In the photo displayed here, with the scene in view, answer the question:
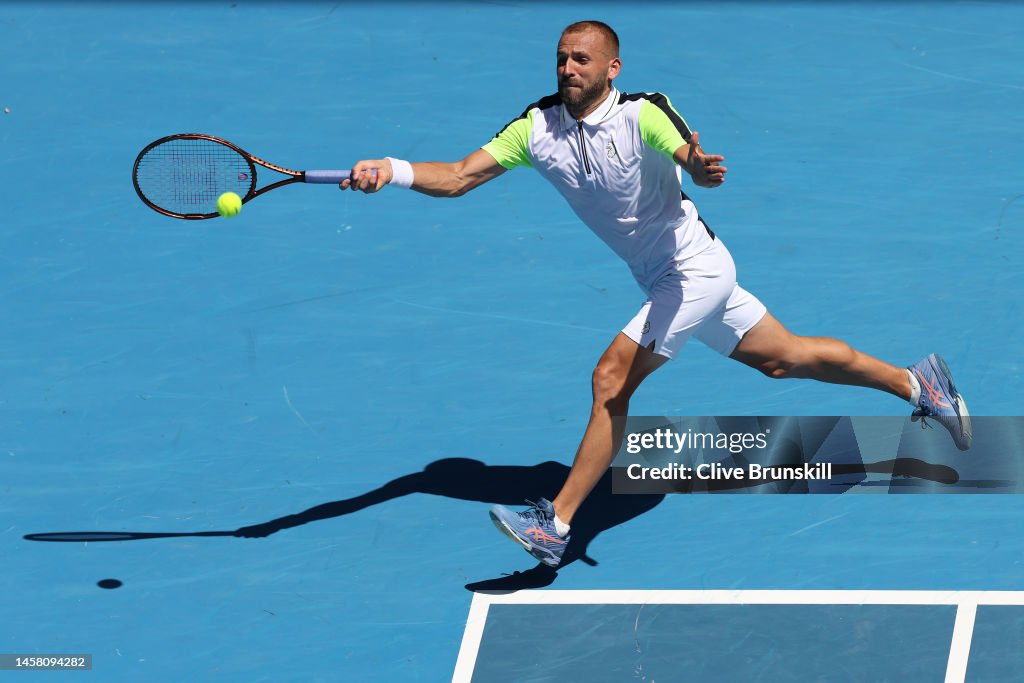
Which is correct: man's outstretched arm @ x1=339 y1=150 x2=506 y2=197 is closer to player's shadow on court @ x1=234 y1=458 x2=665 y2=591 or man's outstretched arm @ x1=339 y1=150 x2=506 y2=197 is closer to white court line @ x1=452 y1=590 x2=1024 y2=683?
player's shadow on court @ x1=234 y1=458 x2=665 y2=591

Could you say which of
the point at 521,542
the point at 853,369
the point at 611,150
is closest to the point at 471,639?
the point at 521,542

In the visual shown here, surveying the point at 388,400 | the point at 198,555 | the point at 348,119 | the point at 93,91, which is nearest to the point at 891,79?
the point at 348,119

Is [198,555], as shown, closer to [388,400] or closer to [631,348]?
[388,400]

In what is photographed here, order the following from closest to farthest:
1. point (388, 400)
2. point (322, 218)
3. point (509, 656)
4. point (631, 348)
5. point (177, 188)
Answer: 1. point (509, 656)
2. point (631, 348)
3. point (177, 188)
4. point (388, 400)
5. point (322, 218)

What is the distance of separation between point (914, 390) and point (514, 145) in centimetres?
221

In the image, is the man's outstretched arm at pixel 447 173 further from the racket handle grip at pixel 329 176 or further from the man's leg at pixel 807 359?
the man's leg at pixel 807 359

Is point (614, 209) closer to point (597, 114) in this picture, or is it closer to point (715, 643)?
point (597, 114)

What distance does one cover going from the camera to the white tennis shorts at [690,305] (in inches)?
290

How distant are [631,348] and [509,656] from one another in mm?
1397

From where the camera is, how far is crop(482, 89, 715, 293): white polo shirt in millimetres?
7188

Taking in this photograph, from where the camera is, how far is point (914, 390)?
8.04 m

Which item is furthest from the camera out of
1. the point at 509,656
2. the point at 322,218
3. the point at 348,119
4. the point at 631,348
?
the point at 348,119

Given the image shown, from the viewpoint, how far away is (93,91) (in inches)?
435

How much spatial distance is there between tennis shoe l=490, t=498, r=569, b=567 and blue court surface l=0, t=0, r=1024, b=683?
17 cm
